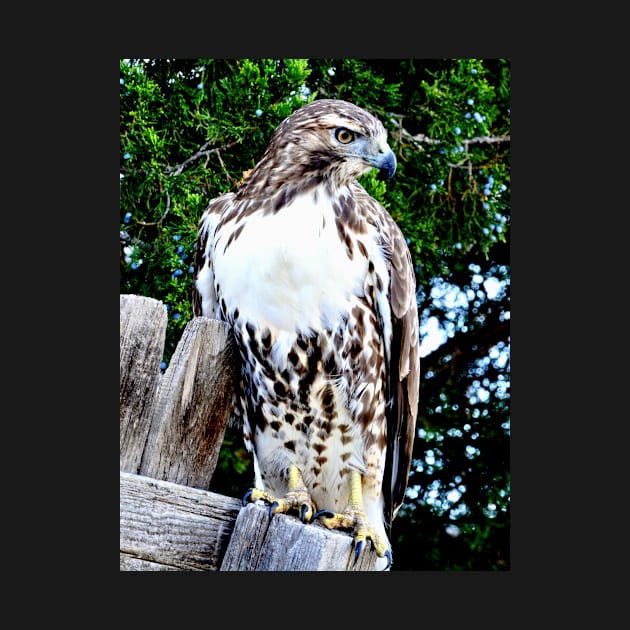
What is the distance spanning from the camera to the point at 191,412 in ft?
10.8

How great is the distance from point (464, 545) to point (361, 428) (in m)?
0.95

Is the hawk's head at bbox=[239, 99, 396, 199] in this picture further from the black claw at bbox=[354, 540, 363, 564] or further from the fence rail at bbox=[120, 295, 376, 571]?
the black claw at bbox=[354, 540, 363, 564]

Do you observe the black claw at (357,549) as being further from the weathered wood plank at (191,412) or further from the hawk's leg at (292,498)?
the weathered wood plank at (191,412)

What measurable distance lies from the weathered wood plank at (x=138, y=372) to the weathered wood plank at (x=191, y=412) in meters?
0.03

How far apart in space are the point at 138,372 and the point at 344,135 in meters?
1.12

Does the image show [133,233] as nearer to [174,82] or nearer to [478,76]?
[174,82]

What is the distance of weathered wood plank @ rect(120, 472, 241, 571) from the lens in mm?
3225

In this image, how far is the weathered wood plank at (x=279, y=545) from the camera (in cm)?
314

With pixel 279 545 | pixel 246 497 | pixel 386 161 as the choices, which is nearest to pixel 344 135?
pixel 386 161

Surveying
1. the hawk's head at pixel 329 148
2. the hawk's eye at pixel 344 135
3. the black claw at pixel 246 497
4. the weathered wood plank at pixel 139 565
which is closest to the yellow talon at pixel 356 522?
the black claw at pixel 246 497

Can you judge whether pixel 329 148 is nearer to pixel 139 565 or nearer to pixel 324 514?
pixel 324 514

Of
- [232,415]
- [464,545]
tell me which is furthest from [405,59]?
[464,545]

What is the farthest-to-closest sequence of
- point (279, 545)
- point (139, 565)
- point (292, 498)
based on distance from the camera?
point (292, 498), point (139, 565), point (279, 545)

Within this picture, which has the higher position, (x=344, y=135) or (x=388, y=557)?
(x=344, y=135)
